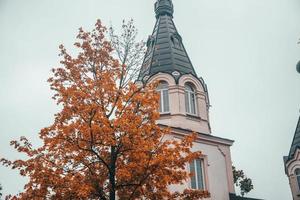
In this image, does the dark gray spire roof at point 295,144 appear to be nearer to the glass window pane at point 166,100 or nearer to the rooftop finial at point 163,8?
the glass window pane at point 166,100

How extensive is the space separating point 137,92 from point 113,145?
2017 millimetres

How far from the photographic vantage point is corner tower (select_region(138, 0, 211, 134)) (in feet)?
61.4

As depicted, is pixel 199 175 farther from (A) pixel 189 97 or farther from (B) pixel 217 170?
(A) pixel 189 97

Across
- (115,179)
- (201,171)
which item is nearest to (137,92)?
(115,179)

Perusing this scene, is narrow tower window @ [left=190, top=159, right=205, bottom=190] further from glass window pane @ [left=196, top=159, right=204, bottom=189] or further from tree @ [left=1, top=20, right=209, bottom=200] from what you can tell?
tree @ [left=1, top=20, right=209, bottom=200]

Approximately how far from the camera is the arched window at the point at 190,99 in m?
19.4

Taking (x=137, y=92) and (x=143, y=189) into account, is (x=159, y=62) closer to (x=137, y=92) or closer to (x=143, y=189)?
(x=137, y=92)

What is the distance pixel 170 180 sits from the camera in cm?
1012

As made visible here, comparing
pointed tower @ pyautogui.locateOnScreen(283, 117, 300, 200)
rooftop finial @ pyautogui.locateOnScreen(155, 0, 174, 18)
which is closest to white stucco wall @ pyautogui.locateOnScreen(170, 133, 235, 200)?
pointed tower @ pyautogui.locateOnScreen(283, 117, 300, 200)

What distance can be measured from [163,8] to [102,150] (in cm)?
1697

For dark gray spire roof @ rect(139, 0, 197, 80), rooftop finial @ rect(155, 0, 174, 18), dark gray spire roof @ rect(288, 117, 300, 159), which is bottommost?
dark gray spire roof @ rect(288, 117, 300, 159)

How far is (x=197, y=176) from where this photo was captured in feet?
56.2

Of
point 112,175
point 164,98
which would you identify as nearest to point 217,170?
point 164,98

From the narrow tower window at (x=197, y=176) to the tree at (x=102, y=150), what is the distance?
597cm
